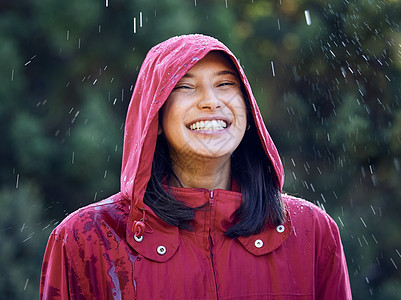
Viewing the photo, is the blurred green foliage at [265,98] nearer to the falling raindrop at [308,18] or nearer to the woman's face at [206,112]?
the falling raindrop at [308,18]

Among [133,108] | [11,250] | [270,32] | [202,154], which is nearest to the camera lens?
[202,154]

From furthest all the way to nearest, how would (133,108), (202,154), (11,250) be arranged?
(11,250) < (133,108) < (202,154)

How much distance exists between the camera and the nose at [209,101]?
1.91m

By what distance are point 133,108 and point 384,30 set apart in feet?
10.8

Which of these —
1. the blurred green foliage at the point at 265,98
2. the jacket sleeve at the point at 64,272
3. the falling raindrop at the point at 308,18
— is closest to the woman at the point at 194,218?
the jacket sleeve at the point at 64,272

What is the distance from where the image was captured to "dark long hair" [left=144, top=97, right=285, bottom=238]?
1863 millimetres

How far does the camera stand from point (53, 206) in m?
4.55

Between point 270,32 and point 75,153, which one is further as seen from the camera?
point 270,32

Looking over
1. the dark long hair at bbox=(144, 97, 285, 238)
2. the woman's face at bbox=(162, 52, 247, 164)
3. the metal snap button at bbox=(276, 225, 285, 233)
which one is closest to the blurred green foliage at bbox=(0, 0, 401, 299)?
the dark long hair at bbox=(144, 97, 285, 238)

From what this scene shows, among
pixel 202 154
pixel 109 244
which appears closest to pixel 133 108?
pixel 202 154

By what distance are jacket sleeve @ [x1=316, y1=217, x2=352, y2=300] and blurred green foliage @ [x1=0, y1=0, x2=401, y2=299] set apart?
263 cm

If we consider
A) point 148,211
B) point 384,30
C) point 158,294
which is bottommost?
point 384,30

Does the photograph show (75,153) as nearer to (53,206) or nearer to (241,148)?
(53,206)

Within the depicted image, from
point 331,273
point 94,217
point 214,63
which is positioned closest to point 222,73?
point 214,63
